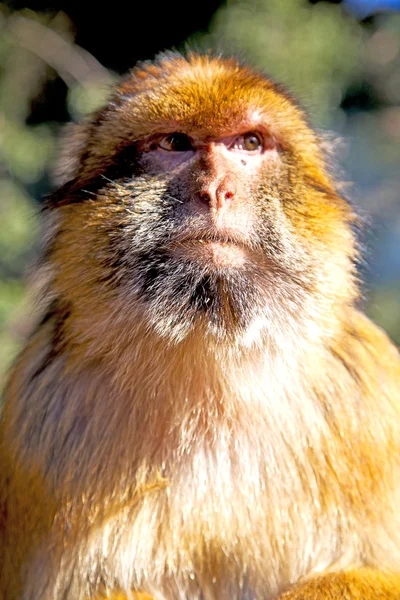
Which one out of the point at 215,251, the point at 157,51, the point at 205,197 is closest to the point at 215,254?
the point at 215,251

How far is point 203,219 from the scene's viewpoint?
5.05ft

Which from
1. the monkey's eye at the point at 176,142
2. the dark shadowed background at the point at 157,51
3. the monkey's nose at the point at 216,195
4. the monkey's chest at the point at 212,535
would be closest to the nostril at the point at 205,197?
the monkey's nose at the point at 216,195

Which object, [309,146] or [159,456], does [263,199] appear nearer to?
[309,146]

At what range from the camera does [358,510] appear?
168 cm

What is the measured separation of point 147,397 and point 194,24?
5016mm

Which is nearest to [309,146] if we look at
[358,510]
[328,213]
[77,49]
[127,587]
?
[328,213]

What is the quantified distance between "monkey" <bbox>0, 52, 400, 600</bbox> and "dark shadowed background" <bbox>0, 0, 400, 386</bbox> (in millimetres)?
2703

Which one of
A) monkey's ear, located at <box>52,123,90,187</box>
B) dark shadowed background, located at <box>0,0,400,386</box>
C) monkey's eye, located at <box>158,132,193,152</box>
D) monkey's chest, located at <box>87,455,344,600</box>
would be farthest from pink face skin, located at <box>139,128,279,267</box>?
dark shadowed background, located at <box>0,0,400,386</box>

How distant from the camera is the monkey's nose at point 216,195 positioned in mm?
1542

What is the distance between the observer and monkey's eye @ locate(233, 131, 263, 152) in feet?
5.76

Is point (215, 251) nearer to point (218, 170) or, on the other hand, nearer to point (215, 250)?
point (215, 250)

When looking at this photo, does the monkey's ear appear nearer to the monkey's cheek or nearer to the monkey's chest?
the monkey's cheek

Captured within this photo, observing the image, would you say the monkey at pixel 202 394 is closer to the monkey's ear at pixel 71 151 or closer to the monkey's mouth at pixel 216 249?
the monkey's mouth at pixel 216 249

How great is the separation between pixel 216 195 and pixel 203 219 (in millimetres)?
58
